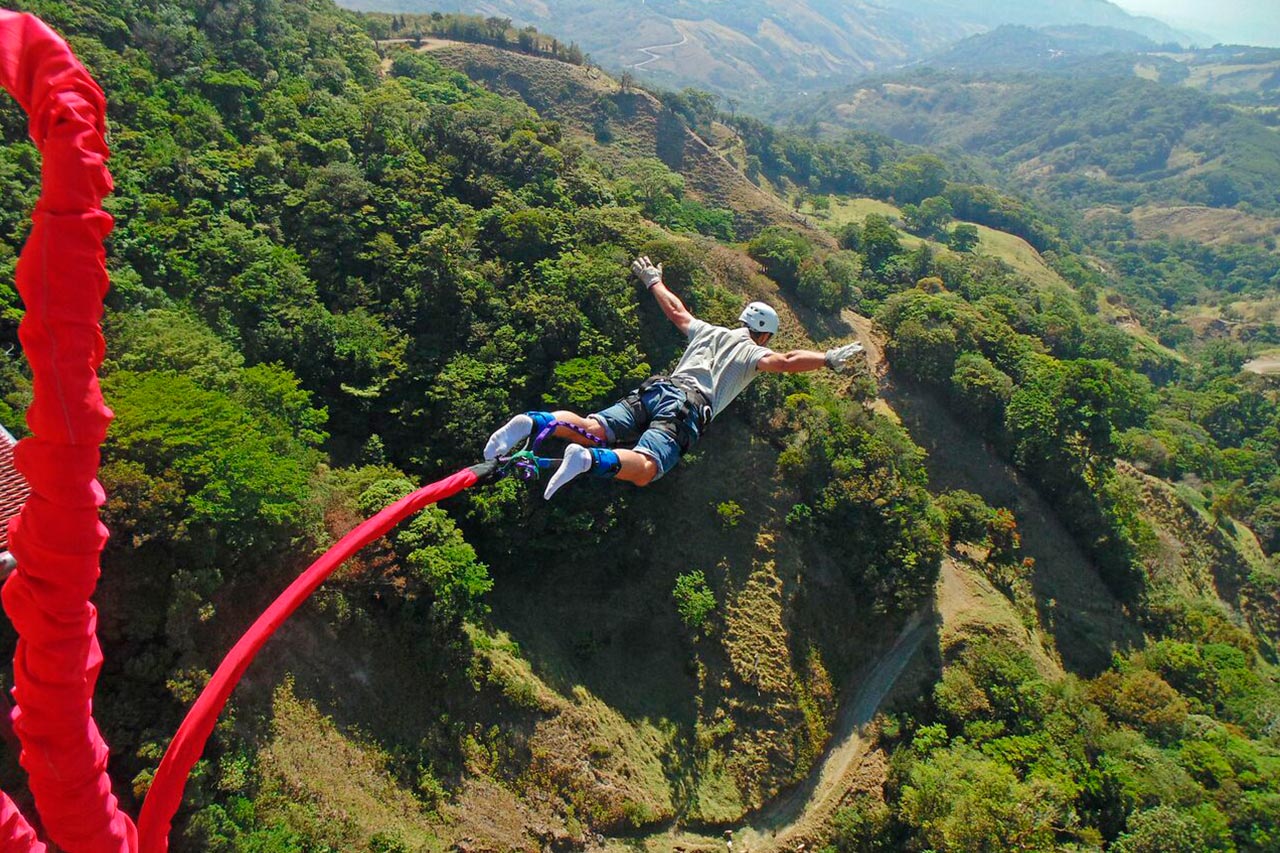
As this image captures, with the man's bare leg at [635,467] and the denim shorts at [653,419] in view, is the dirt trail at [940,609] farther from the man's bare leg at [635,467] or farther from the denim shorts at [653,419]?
the man's bare leg at [635,467]

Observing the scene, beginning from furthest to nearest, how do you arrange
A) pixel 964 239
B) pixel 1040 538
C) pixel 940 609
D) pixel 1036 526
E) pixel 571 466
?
pixel 964 239 < pixel 1036 526 < pixel 1040 538 < pixel 940 609 < pixel 571 466

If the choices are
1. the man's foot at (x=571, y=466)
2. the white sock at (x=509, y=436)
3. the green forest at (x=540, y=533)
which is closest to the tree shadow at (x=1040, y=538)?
the green forest at (x=540, y=533)

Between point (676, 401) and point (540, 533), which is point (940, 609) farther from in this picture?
point (676, 401)

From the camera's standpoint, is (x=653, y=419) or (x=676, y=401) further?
(x=676, y=401)

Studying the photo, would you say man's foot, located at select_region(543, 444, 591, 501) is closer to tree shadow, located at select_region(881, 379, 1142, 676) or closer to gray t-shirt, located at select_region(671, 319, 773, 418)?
gray t-shirt, located at select_region(671, 319, 773, 418)

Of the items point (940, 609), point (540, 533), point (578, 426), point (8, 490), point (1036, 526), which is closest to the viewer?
point (578, 426)

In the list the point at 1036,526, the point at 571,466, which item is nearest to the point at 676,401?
the point at 571,466
